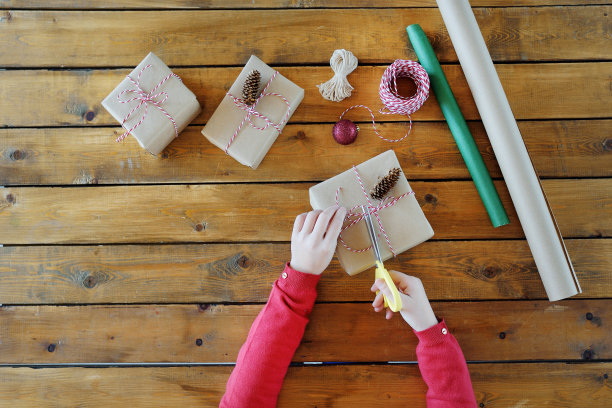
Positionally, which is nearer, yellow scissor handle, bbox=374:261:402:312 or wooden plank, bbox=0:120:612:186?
yellow scissor handle, bbox=374:261:402:312

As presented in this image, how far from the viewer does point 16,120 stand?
111cm

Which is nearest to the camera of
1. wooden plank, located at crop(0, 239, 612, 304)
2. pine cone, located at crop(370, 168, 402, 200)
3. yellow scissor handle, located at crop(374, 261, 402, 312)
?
yellow scissor handle, located at crop(374, 261, 402, 312)

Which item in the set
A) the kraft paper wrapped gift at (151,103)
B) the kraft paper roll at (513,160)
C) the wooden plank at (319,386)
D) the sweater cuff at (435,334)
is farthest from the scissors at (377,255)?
the kraft paper wrapped gift at (151,103)

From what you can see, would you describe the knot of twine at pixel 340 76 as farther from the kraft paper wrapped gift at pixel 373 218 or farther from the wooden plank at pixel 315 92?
the kraft paper wrapped gift at pixel 373 218

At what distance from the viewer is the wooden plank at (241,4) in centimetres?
113

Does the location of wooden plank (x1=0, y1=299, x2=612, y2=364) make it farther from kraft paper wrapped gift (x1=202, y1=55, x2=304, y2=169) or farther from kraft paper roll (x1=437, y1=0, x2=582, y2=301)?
kraft paper wrapped gift (x1=202, y1=55, x2=304, y2=169)

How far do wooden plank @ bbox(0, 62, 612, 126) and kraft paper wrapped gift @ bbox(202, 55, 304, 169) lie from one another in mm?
72

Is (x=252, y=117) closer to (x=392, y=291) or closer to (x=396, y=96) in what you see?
(x=396, y=96)

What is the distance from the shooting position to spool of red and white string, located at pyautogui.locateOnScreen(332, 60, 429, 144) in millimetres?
1020

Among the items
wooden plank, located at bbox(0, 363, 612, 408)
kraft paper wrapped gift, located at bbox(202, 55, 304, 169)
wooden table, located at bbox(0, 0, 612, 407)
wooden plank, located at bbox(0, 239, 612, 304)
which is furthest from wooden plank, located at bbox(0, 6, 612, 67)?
wooden plank, located at bbox(0, 363, 612, 408)

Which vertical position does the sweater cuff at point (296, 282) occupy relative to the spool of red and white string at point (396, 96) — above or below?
below

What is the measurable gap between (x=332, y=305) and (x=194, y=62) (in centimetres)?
73

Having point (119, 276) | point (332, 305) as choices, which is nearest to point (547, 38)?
point (332, 305)

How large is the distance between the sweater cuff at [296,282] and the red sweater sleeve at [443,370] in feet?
0.90
